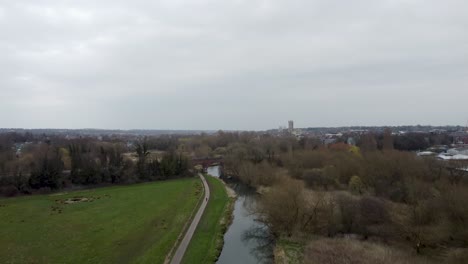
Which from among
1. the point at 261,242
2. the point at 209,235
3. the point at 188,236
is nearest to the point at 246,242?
the point at 261,242

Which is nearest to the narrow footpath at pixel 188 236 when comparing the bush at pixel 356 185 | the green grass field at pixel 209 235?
the green grass field at pixel 209 235

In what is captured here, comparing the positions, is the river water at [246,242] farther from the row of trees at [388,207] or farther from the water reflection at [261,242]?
the row of trees at [388,207]

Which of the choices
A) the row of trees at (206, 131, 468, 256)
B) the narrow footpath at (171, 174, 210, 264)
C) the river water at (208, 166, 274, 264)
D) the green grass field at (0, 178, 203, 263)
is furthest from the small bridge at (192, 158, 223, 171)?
the river water at (208, 166, 274, 264)

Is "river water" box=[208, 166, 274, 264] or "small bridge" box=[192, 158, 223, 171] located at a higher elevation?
"small bridge" box=[192, 158, 223, 171]

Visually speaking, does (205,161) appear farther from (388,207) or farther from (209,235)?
(388,207)

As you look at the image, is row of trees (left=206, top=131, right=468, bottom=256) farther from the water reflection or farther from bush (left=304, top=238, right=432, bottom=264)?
bush (left=304, top=238, right=432, bottom=264)

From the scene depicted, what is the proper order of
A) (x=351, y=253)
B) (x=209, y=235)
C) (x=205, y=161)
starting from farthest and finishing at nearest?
1. (x=205, y=161)
2. (x=209, y=235)
3. (x=351, y=253)
